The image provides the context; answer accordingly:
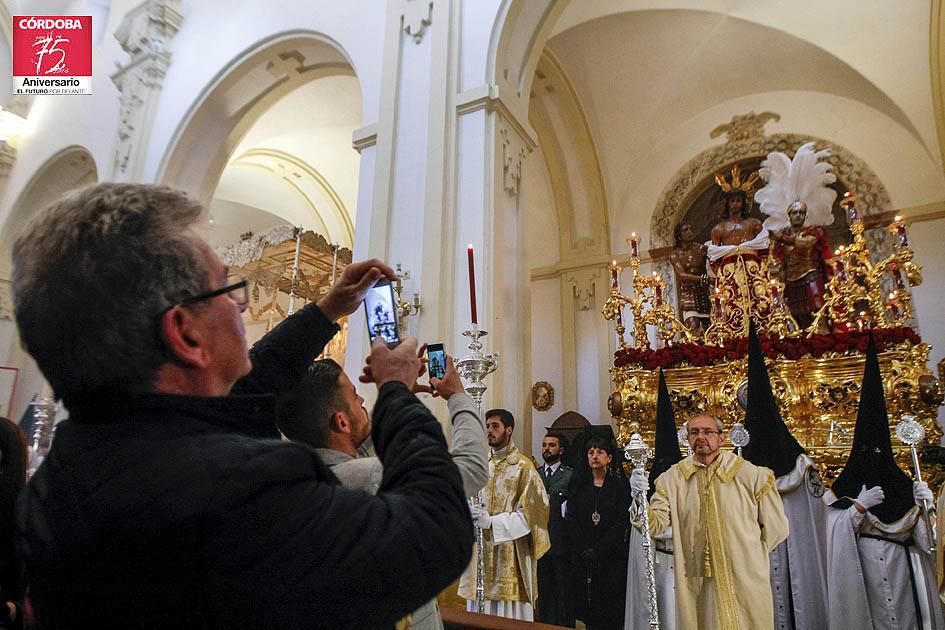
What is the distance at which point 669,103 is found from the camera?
9570 millimetres

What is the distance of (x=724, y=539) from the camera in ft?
12.0

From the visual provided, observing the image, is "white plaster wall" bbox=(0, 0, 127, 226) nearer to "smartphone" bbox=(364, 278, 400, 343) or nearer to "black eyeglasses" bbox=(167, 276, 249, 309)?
"smartphone" bbox=(364, 278, 400, 343)

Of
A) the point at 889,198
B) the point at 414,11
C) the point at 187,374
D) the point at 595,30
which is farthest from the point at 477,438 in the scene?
the point at 889,198

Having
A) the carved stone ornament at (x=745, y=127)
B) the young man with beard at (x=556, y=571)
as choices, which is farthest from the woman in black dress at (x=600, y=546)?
the carved stone ornament at (x=745, y=127)

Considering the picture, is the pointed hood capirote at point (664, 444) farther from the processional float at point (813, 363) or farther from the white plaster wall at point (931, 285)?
the white plaster wall at point (931, 285)

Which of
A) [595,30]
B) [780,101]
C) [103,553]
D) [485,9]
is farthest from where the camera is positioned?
[780,101]

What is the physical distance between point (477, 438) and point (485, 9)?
4.94 m

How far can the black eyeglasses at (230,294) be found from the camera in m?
0.83

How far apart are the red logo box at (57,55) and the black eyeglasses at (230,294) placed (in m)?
10.9

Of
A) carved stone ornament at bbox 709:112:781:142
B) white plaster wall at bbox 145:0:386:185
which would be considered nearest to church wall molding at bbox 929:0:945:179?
carved stone ornament at bbox 709:112:781:142

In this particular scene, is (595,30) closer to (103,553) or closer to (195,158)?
(195,158)

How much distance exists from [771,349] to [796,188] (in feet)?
7.88

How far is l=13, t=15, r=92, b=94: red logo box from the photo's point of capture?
31.4ft

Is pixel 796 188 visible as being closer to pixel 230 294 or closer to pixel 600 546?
pixel 600 546
